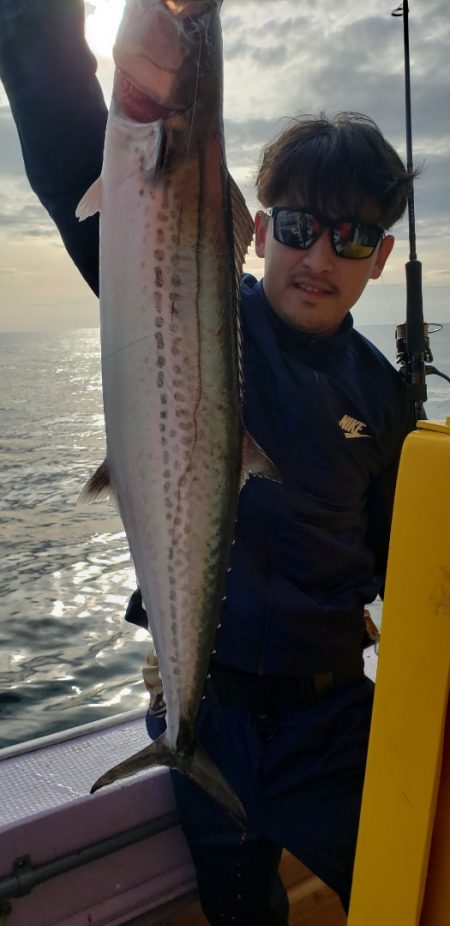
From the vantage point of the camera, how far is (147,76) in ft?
5.20

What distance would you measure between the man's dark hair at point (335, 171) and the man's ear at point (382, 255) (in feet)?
0.18

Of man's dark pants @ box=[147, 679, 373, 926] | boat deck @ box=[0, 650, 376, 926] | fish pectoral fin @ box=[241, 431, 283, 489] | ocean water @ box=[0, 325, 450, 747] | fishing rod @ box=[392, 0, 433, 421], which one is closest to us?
fish pectoral fin @ box=[241, 431, 283, 489]

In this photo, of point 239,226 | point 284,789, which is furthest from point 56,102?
point 284,789

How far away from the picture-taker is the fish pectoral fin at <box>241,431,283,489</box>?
1818 millimetres

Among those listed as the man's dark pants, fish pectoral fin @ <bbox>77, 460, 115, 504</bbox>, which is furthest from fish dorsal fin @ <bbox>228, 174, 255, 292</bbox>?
the man's dark pants

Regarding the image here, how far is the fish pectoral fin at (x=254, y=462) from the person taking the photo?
1.82 m

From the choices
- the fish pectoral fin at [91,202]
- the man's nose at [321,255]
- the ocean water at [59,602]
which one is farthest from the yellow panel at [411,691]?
the ocean water at [59,602]

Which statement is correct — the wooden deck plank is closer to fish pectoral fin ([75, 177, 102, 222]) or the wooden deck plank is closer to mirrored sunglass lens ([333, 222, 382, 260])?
mirrored sunglass lens ([333, 222, 382, 260])

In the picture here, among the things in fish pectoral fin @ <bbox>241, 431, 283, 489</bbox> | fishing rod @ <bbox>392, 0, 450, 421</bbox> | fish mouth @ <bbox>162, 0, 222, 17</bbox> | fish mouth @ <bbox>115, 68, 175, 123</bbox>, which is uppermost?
fish mouth @ <bbox>162, 0, 222, 17</bbox>

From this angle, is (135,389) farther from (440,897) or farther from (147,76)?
(440,897)

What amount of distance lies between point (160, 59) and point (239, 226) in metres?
0.38

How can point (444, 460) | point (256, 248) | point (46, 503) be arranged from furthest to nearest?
point (46, 503), point (256, 248), point (444, 460)

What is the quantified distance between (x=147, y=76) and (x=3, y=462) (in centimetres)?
1700

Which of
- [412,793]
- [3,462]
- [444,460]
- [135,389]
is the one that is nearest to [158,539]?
[135,389]
